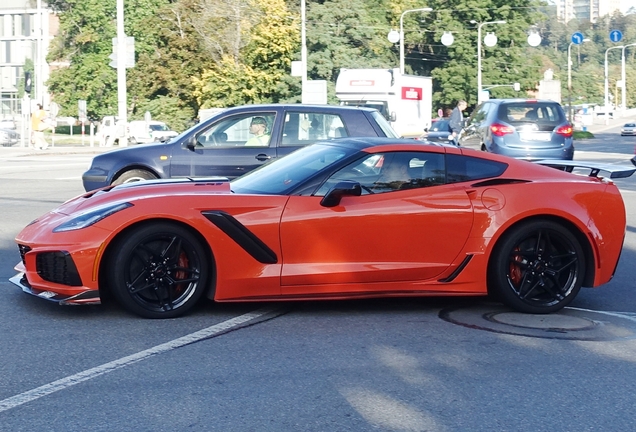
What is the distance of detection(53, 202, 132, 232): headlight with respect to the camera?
22.2 feet

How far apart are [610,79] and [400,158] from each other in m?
162

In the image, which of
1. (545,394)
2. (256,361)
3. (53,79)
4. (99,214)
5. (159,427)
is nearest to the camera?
(159,427)

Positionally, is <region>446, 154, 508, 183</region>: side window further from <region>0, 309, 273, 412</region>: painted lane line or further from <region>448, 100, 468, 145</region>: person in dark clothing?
<region>448, 100, 468, 145</region>: person in dark clothing

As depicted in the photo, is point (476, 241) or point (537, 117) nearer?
point (476, 241)

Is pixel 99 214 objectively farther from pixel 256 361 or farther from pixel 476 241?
pixel 476 241

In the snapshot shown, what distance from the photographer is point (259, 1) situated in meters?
56.4

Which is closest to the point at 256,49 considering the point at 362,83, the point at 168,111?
the point at 168,111

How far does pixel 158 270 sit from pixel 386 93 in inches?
1263

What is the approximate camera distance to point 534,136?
19500mm

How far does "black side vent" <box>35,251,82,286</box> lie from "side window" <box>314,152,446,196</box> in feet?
5.73

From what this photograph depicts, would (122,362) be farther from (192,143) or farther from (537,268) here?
(192,143)

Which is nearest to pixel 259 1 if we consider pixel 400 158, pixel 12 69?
pixel 400 158

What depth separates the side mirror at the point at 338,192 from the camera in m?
6.92

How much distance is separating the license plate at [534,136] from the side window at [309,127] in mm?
7719
